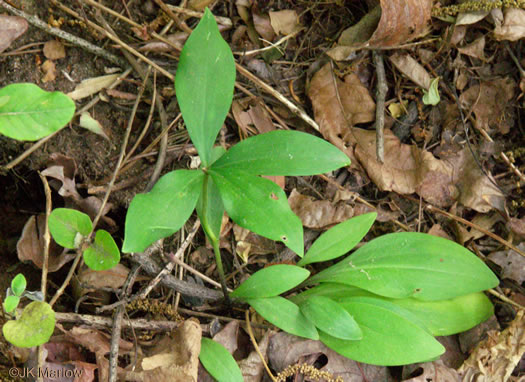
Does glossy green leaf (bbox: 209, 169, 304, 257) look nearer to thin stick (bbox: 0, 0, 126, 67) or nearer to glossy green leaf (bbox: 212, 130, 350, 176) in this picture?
glossy green leaf (bbox: 212, 130, 350, 176)

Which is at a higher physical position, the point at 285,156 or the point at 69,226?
the point at 285,156

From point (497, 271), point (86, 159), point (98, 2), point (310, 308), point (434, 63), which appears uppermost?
point (98, 2)

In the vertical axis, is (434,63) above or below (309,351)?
above

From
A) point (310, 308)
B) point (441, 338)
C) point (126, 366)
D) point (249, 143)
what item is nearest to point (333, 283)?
point (310, 308)

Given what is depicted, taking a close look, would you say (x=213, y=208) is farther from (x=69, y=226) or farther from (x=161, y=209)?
(x=69, y=226)

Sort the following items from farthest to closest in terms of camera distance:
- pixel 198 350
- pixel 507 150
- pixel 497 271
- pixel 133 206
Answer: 1. pixel 507 150
2. pixel 497 271
3. pixel 198 350
4. pixel 133 206

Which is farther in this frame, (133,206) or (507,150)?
(507,150)

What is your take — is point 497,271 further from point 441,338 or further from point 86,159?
point 86,159

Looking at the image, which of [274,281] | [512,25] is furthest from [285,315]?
[512,25]
